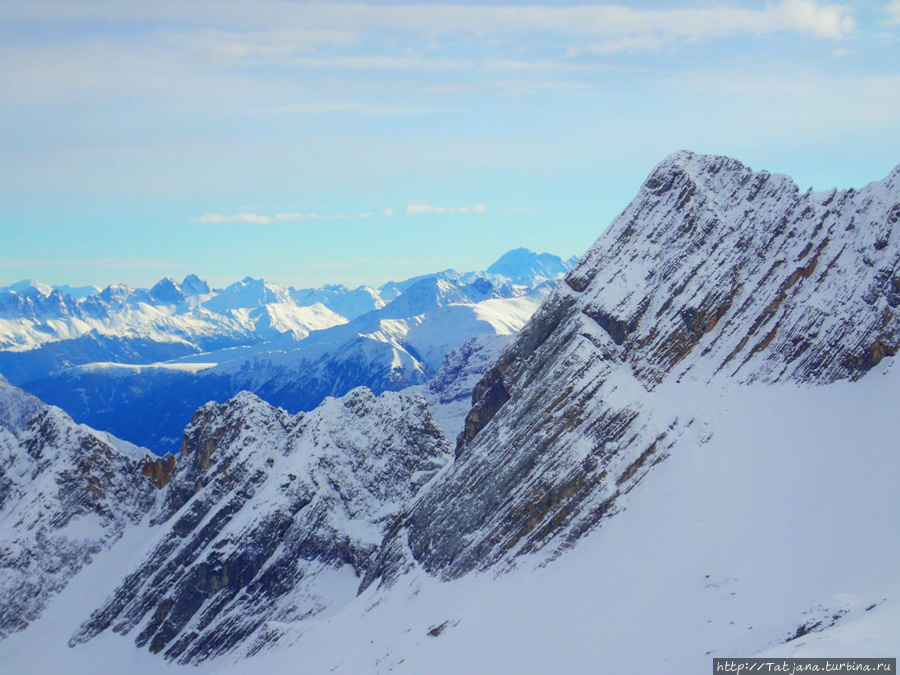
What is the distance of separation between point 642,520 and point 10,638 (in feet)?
410

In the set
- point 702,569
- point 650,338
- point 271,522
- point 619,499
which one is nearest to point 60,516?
point 271,522

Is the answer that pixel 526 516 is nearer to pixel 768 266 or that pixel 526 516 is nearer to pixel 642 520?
pixel 642 520

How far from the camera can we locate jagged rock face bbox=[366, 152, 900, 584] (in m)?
116

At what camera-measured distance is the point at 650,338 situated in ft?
417

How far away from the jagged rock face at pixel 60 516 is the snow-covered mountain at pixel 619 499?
316 inches

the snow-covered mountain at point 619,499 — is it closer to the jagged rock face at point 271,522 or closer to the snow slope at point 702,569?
the snow slope at point 702,569

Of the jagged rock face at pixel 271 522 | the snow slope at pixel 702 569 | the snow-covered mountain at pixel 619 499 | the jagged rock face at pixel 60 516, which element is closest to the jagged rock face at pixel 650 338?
the snow-covered mountain at pixel 619 499

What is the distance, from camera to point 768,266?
127 metres

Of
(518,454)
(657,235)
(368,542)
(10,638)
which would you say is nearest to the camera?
(518,454)

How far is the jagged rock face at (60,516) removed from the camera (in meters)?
174

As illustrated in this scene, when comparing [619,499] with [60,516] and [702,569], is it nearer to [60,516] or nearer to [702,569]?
[702,569]

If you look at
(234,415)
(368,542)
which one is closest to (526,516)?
(368,542)

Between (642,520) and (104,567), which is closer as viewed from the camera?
(642,520)

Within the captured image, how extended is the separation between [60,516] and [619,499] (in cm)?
12586
